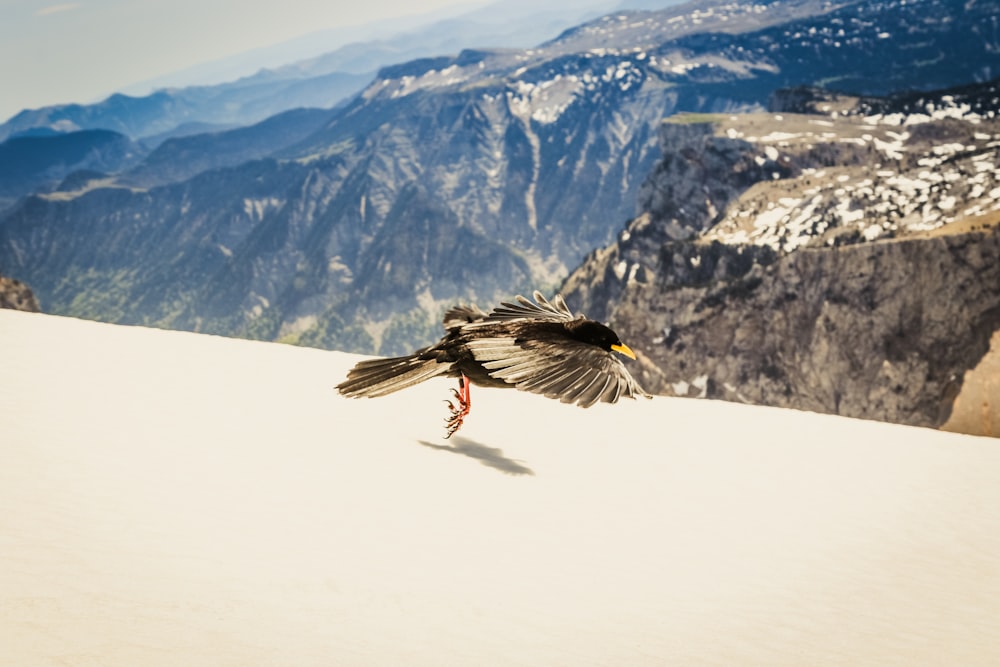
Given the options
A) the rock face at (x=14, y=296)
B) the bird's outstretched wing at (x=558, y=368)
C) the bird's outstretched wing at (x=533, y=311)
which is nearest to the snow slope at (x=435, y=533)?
the bird's outstretched wing at (x=558, y=368)

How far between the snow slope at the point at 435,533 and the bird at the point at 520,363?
1113 millimetres

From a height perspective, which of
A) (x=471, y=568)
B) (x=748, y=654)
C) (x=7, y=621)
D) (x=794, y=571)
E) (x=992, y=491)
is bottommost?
(x=992, y=491)

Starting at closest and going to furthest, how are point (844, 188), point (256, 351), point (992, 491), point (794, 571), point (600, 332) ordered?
point (794, 571)
point (600, 332)
point (992, 491)
point (256, 351)
point (844, 188)

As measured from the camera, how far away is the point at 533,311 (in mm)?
17625

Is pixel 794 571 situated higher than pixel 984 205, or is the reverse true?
pixel 794 571

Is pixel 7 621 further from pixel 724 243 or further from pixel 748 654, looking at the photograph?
pixel 724 243

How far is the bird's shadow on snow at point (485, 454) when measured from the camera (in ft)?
48.9

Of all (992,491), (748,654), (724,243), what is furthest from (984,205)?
(748,654)

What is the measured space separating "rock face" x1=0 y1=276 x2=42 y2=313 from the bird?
15678 centimetres

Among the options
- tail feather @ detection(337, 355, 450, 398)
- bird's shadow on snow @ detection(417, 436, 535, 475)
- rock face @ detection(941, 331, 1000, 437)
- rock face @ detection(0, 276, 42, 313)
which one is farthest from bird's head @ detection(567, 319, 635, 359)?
rock face @ detection(0, 276, 42, 313)

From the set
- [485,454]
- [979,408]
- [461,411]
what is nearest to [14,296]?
[979,408]

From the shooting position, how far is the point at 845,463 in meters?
18.2

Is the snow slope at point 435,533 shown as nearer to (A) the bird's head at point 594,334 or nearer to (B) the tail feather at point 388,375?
(B) the tail feather at point 388,375

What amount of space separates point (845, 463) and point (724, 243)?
Result: 17684 cm
